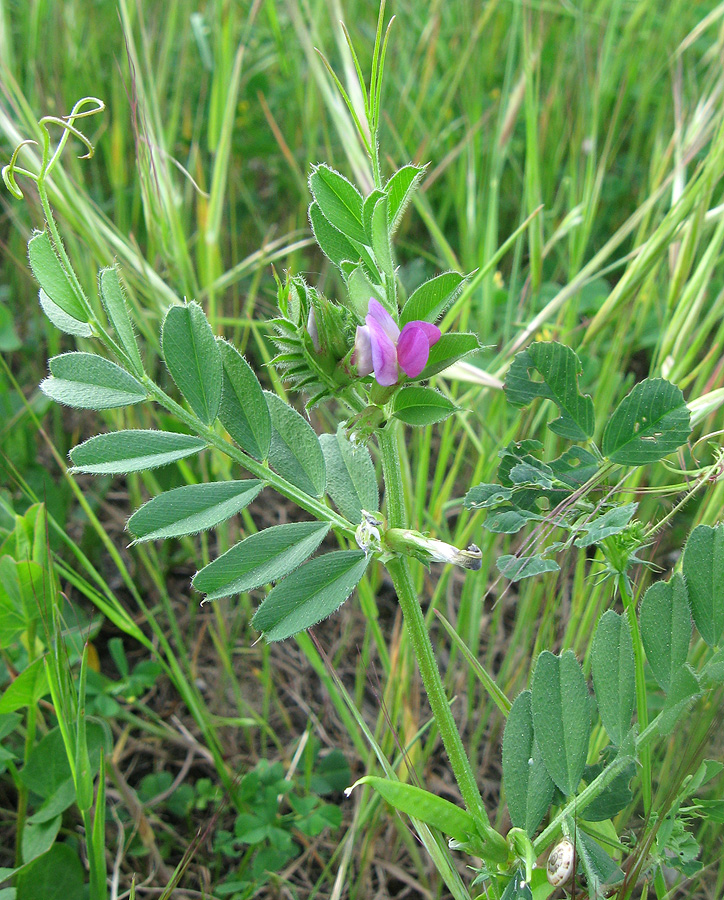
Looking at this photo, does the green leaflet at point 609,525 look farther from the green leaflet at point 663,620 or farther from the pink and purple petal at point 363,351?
the pink and purple petal at point 363,351

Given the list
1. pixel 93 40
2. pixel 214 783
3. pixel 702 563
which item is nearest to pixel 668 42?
pixel 93 40

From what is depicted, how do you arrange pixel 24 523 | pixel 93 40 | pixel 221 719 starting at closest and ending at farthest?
pixel 24 523 < pixel 221 719 < pixel 93 40

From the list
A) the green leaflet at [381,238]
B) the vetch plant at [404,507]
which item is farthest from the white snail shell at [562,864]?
the green leaflet at [381,238]

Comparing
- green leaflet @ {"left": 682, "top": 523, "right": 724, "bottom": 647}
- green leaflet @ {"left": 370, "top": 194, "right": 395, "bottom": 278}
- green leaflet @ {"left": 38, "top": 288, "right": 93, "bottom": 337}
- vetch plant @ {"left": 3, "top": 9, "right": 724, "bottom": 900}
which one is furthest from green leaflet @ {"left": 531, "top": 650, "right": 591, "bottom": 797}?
green leaflet @ {"left": 38, "top": 288, "right": 93, "bottom": 337}

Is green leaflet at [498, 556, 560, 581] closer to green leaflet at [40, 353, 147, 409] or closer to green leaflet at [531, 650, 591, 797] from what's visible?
green leaflet at [531, 650, 591, 797]

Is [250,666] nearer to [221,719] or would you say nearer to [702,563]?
[221,719]

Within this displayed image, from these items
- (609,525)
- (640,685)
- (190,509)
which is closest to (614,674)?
(640,685)
